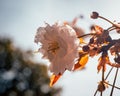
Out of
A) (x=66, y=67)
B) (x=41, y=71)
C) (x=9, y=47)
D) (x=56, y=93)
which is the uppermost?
(x=9, y=47)

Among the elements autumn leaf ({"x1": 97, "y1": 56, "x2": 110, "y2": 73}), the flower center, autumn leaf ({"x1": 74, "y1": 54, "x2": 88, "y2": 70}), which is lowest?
autumn leaf ({"x1": 97, "y1": 56, "x2": 110, "y2": 73})

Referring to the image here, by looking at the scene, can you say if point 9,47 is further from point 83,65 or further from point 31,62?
point 83,65

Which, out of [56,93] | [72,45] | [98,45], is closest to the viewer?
[72,45]

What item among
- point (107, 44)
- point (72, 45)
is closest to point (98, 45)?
point (107, 44)

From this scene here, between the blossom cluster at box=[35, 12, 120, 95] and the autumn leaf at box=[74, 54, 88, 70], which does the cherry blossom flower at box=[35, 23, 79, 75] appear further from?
the autumn leaf at box=[74, 54, 88, 70]

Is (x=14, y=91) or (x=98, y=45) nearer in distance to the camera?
(x=98, y=45)

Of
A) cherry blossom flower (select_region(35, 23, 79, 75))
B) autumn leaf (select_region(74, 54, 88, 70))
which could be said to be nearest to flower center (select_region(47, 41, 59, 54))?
cherry blossom flower (select_region(35, 23, 79, 75))

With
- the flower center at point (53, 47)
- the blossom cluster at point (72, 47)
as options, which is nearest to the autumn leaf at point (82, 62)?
the blossom cluster at point (72, 47)

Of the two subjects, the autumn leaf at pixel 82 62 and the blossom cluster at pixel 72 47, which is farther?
the autumn leaf at pixel 82 62

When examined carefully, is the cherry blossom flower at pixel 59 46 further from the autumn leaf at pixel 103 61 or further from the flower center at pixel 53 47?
the autumn leaf at pixel 103 61
